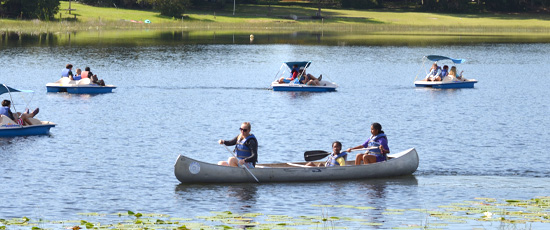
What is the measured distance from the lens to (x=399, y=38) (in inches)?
4646

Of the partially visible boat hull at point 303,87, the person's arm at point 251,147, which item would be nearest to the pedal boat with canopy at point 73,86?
the partially visible boat hull at point 303,87

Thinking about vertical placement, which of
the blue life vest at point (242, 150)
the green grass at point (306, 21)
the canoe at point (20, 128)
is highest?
the green grass at point (306, 21)

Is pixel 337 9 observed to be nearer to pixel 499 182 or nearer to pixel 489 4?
pixel 489 4

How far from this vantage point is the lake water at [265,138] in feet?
71.5

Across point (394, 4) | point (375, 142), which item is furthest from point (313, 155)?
point (394, 4)

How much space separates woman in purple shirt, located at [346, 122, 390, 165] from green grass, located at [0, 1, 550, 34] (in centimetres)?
10561

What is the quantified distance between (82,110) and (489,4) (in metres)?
132

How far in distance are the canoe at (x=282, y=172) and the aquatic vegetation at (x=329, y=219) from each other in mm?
3305

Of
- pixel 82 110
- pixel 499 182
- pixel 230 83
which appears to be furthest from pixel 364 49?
pixel 499 182

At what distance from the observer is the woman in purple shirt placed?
25.0 metres

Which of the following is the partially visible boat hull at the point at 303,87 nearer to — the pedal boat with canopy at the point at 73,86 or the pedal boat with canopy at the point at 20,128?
the pedal boat with canopy at the point at 73,86

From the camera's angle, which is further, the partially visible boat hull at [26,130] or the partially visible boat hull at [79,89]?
the partially visible boat hull at [79,89]

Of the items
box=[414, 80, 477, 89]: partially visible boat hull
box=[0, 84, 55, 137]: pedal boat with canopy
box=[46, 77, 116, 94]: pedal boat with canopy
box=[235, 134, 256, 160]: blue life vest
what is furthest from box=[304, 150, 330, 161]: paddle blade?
box=[414, 80, 477, 89]: partially visible boat hull

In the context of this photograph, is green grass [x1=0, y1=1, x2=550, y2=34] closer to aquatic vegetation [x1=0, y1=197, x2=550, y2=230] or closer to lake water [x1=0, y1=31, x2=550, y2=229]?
lake water [x1=0, y1=31, x2=550, y2=229]
